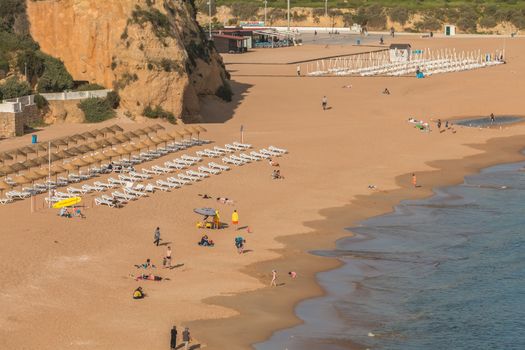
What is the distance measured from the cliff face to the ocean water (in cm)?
2017

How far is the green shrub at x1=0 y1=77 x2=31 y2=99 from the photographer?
63838mm

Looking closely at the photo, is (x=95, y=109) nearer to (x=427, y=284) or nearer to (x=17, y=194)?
(x=17, y=194)

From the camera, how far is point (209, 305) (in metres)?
35.3

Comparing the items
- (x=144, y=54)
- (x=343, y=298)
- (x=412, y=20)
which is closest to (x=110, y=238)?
(x=343, y=298)

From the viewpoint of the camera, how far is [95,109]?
64375 mm

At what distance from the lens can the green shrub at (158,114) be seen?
2562 inches

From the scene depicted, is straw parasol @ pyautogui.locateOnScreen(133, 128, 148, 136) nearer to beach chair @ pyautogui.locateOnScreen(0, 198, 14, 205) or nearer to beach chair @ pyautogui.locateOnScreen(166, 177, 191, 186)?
beach chair @ pyautogui.locateOnScreen(166, 177, 191, 186)

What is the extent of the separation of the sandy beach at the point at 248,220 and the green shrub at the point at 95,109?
1.19 metres

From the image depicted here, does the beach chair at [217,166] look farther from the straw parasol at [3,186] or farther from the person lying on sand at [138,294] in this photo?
the person lying on sand at [138,294]

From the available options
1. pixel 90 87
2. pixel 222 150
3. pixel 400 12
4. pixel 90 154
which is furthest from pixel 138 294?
pixel 400 12

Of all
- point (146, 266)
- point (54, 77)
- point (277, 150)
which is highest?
point (54, 77)

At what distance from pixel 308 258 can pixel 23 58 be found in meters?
30.6

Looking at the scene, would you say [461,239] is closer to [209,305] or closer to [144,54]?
[209,305]

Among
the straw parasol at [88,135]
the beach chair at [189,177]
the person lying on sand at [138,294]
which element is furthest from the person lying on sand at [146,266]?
the straw parasol at [88,135]
